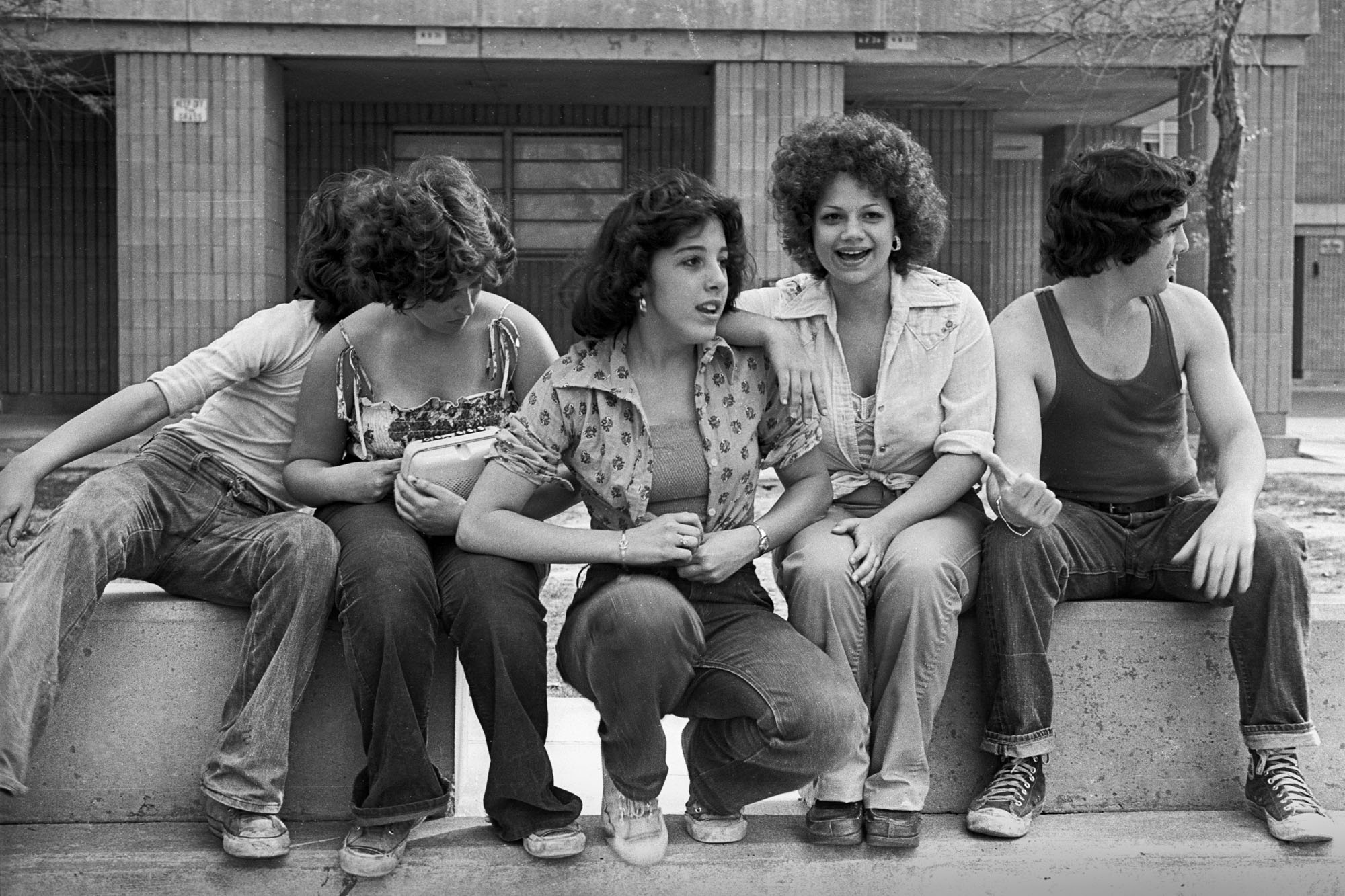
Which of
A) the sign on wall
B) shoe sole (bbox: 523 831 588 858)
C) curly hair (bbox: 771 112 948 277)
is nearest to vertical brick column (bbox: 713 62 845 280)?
the sign on wall

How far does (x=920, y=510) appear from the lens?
3223mm

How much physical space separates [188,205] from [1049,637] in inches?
396

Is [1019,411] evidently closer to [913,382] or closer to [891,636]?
[913,382]

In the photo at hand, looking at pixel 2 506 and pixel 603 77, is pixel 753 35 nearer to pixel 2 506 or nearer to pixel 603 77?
pixel 603 77

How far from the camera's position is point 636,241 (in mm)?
3074

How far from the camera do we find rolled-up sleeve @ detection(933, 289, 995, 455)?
326 centimetres

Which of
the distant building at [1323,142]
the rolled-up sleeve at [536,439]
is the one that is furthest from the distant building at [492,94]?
the distant building at [1323,142]

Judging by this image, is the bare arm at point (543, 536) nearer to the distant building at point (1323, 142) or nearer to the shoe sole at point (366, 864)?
the shoe sole at point (366, 864)

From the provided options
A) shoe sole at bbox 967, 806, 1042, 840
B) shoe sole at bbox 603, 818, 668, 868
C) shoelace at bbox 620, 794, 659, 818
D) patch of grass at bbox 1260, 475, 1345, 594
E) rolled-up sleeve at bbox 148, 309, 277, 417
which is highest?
rolled-up sleeve at bbox 148, 309, 277, 417

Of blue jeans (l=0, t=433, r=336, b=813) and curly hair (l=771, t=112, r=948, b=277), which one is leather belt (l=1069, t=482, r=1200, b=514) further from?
blue jeans (l=0, t=433, r=336, b=813)

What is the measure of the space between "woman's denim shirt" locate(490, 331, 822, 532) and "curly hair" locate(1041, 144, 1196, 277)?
0.78 m

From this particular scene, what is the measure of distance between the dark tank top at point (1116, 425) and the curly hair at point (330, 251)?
1.67 m

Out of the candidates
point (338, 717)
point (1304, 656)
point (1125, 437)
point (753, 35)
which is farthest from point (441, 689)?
point (753, 35)

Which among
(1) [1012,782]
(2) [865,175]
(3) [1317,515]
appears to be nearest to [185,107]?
(3) [1317,515]
